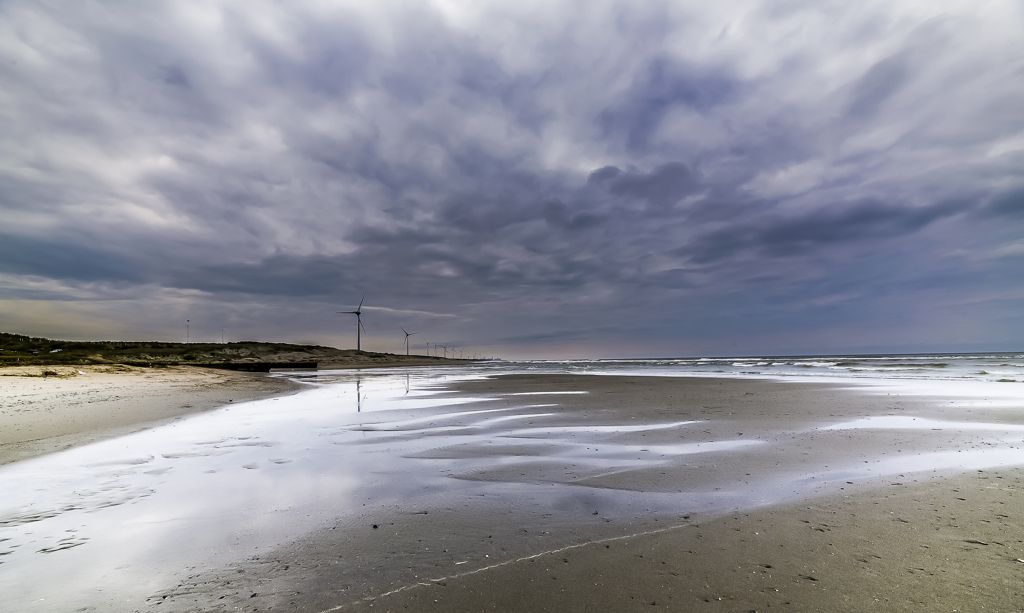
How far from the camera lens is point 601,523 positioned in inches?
A: 182

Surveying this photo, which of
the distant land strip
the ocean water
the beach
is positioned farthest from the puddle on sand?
the distant land strip

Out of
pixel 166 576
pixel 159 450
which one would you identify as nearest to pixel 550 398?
pixel 159 450

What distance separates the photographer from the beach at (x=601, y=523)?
323 centimetres

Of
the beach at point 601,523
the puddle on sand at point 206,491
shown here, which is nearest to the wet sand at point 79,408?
the puddle on sand at point 206,491

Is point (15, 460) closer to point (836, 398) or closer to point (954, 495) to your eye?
point (954, 495)

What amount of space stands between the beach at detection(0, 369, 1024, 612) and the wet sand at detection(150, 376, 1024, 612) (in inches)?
0.9

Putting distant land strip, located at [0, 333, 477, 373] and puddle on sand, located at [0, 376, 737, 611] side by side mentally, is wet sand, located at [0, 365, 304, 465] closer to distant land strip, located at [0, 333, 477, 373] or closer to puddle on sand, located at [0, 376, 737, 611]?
puddle on sand, located at [0, 376, 737, 611]

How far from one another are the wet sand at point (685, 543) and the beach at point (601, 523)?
0.02 metres

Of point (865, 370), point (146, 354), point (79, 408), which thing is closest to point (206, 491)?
point (79, 408)

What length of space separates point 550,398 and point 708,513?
13.9 metres

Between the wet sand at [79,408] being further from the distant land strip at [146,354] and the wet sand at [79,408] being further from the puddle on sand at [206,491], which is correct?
the distant land strip at [146,354]

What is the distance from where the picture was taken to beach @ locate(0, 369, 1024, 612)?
10.6 ft

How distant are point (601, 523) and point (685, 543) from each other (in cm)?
84

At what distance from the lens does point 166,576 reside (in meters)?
3.59
